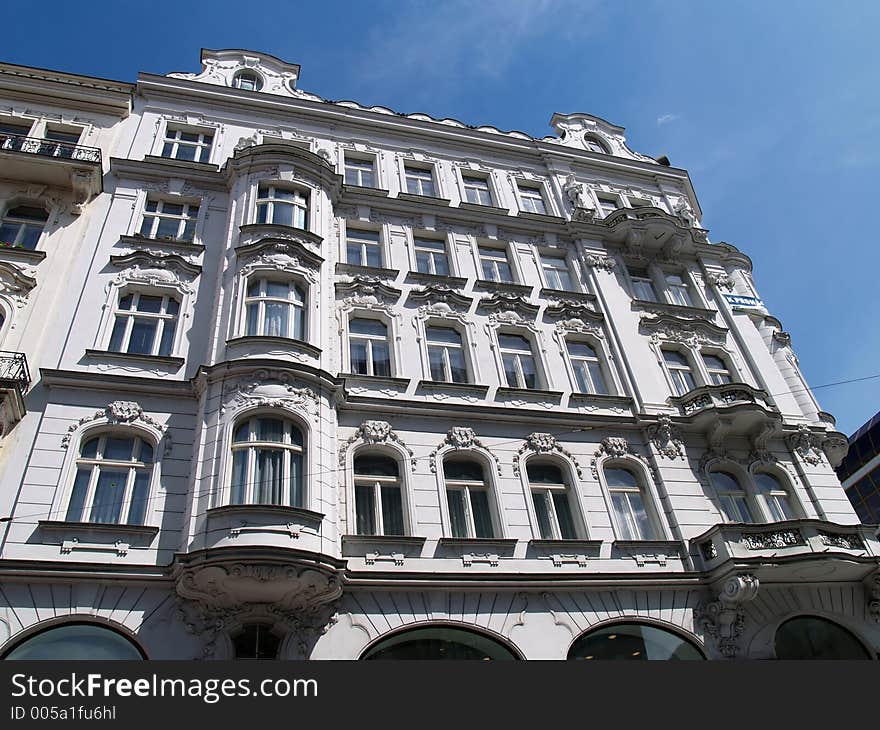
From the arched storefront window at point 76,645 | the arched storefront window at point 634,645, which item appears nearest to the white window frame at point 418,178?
the arched storefront window at point 634,645

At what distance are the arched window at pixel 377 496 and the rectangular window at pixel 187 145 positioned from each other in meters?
13.3

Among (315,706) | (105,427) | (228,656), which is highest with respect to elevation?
(105,427)

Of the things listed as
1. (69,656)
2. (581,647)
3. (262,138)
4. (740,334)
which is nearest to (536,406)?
(581,647)

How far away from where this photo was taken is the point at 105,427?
14.4m

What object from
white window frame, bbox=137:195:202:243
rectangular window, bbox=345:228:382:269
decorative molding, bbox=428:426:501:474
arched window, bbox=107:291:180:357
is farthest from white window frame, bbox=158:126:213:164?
decorative molding, bbox=428:426:501:474

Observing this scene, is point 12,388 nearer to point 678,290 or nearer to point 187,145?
point 187,145

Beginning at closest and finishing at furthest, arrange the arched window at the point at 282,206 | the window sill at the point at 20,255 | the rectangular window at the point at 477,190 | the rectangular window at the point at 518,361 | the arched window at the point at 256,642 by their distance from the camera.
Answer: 1. the arched window at the point at 256,642
2. the window sill at the point at 20,255
3. the rectangular window at the point at 518,361
4. the arched window at the point at 282,206
5. the rectangular window at the point at 477,190

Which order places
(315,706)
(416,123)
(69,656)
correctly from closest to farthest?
(315,706) < (69,656) < (416,123)

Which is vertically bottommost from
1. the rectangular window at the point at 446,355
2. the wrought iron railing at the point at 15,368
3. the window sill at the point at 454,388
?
the wrought iron railing at the point at 15,368

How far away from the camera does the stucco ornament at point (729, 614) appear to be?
14172 mm

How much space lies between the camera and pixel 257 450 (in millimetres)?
14047

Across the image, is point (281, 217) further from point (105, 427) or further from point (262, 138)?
point (105, 427)

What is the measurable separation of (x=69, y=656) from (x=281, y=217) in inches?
505

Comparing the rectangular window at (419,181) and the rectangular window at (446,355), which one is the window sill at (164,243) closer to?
the rectangular window at (446,355)
